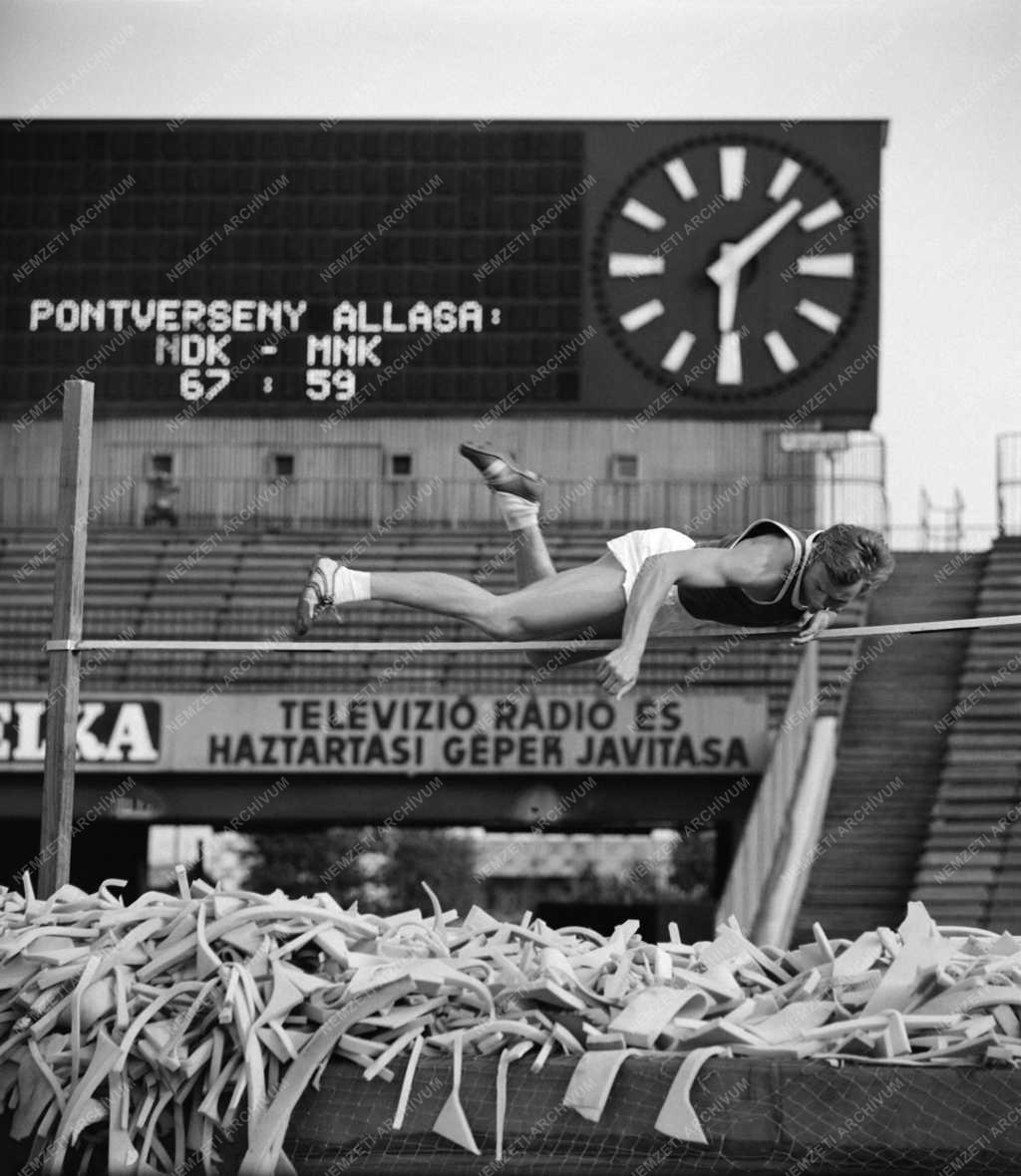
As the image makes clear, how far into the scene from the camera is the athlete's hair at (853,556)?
4309mm

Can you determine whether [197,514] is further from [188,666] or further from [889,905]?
[889,905]

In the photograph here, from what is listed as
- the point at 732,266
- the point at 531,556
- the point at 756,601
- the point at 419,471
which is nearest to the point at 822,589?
the point at 756,601

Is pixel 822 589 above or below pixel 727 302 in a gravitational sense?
below

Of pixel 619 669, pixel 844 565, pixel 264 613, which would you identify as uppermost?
pixel 264 613

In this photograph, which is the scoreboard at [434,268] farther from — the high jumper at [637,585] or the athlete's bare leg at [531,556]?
the high jumper at [637,585]

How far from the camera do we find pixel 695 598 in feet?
16.3

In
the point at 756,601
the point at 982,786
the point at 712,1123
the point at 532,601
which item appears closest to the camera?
the point at 712,1123

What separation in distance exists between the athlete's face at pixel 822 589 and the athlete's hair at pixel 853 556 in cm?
1

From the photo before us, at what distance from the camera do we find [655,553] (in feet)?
15.9

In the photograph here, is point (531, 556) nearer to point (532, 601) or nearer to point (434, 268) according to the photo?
point (532, 601)

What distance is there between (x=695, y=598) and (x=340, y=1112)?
268cm

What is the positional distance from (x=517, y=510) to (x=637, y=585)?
31.1 inches

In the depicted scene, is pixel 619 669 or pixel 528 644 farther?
pixel 528 644

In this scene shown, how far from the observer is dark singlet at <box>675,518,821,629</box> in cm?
452
